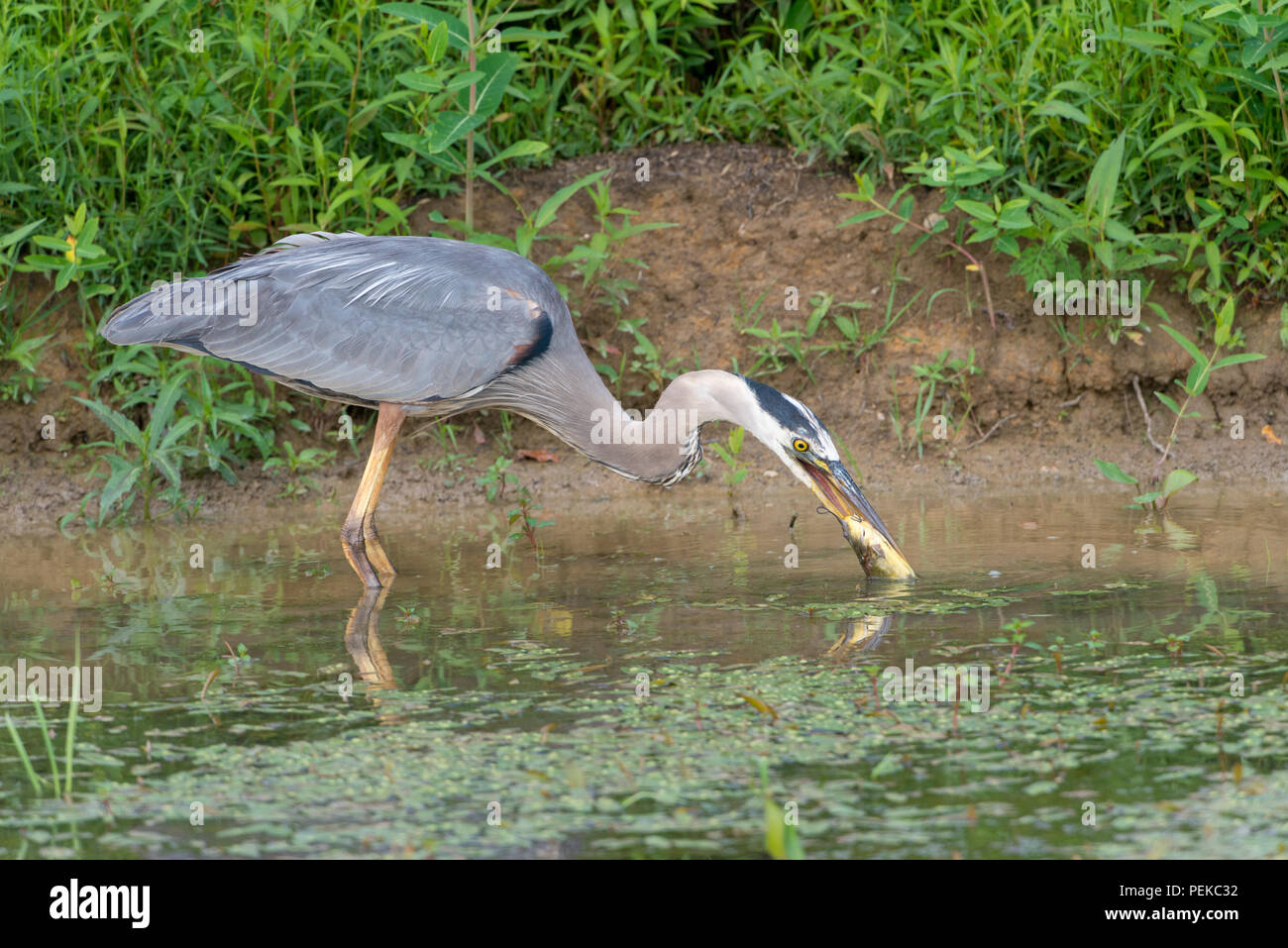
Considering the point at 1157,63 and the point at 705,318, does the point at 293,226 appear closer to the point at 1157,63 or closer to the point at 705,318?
the point at 705,318

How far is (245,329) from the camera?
20.8 feet

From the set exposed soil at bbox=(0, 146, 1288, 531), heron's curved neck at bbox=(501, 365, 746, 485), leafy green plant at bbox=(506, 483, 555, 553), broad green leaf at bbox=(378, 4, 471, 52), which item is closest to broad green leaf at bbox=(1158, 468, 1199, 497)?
exposed soil at bbox=(0, 146, 1288, 531)

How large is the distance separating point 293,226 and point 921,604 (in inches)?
146

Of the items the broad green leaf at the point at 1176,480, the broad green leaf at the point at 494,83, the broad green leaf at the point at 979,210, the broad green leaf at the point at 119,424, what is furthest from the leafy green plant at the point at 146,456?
the broad green leaf at the point at 1176,480

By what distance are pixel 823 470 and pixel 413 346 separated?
1.74 meters

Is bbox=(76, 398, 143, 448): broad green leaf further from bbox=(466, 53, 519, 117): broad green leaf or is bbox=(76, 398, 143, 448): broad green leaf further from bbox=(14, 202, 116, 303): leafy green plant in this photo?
bbox=(466, 53, 519, 117): broad green leaf

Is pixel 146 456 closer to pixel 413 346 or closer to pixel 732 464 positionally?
pixel 413 346

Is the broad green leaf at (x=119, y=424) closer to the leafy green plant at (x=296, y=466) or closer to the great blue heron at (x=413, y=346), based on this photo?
the leafy green plant at (x=296, y=466)

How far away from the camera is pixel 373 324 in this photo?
6.33 m

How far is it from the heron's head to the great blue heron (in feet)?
0.34

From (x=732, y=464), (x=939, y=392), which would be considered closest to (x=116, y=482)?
(x=732, y=464)

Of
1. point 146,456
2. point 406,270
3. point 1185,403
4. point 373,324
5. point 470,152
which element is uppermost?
point 470,152
